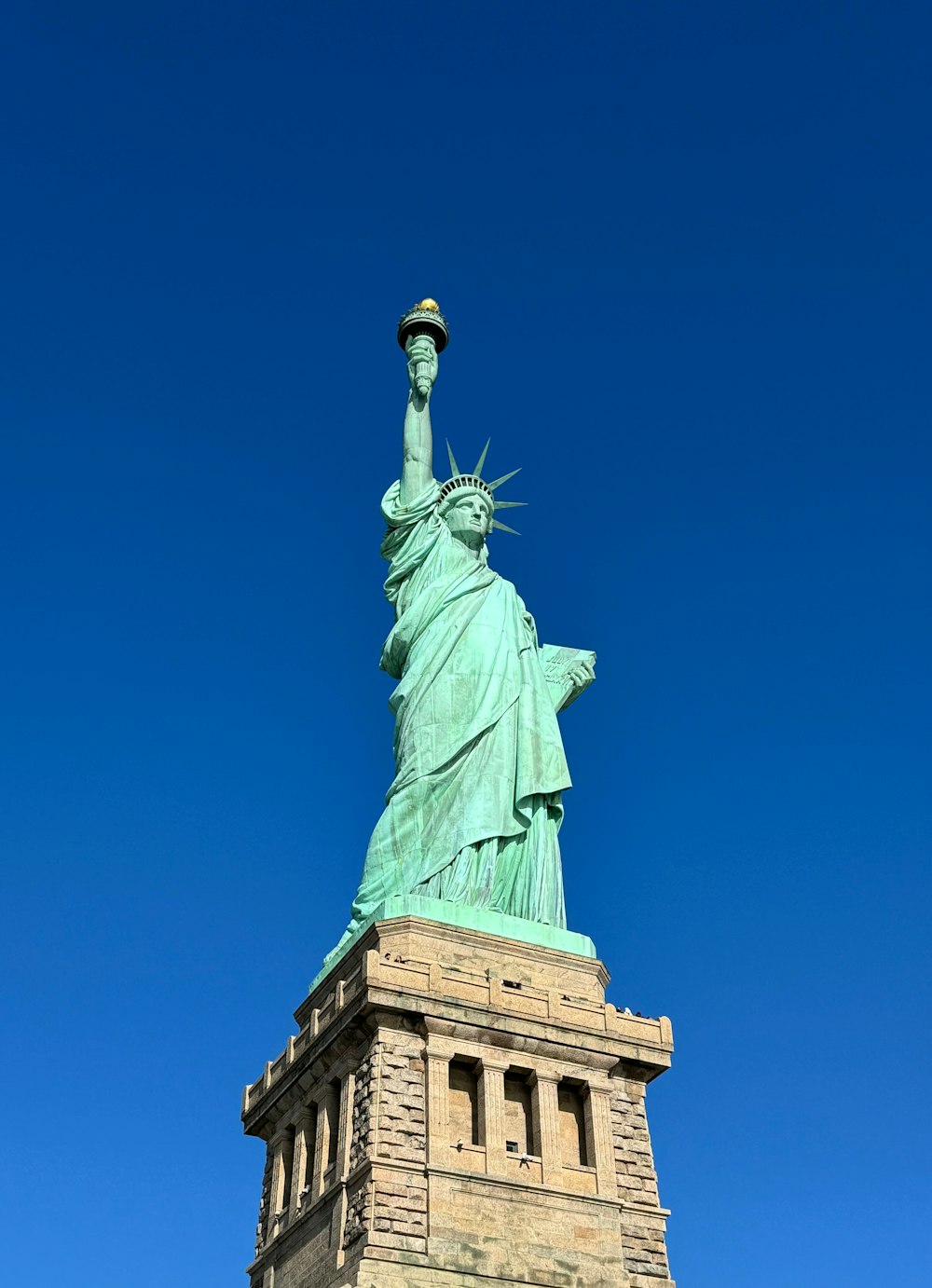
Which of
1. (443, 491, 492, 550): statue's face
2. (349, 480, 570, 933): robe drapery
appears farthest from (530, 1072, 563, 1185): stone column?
(443, 491, 492, 550): statue's face

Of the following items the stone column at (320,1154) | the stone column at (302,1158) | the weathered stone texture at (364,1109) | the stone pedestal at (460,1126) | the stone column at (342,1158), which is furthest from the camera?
the stone column at (302,1158)

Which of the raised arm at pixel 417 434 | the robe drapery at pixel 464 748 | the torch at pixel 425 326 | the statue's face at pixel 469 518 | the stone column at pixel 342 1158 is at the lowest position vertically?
the stone column at pixel 342 1158

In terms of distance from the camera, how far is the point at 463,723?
29562 millimetres

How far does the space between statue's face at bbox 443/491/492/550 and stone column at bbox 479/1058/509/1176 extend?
12.5m

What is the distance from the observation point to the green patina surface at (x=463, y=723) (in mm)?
27812

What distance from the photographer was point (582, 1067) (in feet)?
82.6

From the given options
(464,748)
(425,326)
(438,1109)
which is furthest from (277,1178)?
(425,326)

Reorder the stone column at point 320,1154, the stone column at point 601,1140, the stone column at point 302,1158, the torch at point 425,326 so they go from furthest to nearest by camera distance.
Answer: the torch at point 425,326
the stone column at point 302,1158
the stone column at point 320,1154
the stone column at point 601,1140

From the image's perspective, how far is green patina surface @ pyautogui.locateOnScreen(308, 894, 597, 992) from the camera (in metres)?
26.3

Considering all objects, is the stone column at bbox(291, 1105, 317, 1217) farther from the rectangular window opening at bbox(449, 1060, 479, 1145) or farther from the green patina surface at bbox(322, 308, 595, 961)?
the green patina surface at bbox(322, 308, 595, 961)

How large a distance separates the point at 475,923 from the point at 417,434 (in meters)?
12.5

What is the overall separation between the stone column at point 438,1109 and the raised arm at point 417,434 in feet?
44.8

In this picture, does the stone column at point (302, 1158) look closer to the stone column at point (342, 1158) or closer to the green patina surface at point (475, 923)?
the stone column at point (342, 1158)

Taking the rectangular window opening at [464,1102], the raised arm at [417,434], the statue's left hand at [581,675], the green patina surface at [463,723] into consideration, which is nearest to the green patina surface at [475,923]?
the green patina surface at [463,723]
